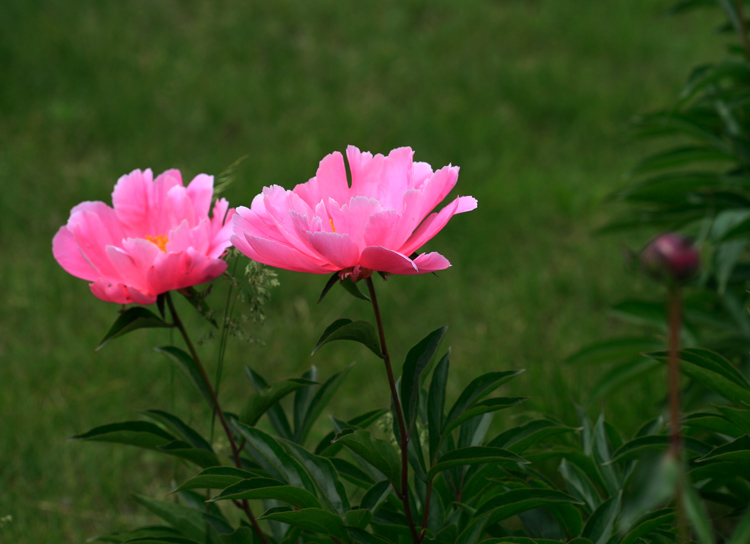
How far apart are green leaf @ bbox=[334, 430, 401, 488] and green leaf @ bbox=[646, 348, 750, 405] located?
1.10ft

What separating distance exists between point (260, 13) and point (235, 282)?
12.9 feet

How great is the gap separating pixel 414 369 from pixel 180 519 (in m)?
0.45

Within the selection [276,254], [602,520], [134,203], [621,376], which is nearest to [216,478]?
[276,254]

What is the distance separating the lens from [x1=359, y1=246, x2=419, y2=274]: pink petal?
0.75 meters

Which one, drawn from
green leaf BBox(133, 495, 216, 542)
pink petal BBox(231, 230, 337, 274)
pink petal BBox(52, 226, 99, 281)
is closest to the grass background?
green leaf BBox(133, 495, 216, 542)

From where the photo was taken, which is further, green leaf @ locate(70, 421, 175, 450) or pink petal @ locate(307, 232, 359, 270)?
green leaf @ locate(70, 421, 175, 450)

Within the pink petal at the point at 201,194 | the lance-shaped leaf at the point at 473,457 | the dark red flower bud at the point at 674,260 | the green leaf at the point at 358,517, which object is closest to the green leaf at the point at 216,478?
the green leaf at the point at 358,517

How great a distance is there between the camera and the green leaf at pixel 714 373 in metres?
0.93

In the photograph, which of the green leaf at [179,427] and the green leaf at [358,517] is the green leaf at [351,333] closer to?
the green leaf at [358,517]

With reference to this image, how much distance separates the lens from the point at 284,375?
2.38 metres

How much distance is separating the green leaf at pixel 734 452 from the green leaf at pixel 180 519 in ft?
2.27

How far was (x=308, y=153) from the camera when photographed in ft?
11.3

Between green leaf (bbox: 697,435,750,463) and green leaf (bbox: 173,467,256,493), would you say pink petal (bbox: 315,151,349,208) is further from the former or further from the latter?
green leaf (bbox: 697,435,750,463)

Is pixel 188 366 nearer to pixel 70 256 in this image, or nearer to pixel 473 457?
pixel 70 256
